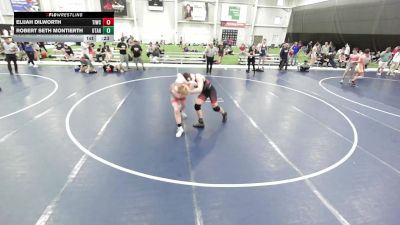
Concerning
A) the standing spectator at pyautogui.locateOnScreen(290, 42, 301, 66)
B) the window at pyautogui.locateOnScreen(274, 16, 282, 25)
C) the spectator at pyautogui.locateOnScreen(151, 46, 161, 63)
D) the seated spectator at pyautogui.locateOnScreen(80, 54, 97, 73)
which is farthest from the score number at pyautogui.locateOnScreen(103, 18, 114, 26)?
the window at pyautogui.locateOnScreen(274, 16, 282, 25)

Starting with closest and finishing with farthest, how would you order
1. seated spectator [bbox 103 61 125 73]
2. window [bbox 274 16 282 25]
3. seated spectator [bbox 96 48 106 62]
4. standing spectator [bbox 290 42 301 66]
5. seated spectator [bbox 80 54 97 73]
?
seated spectator [bbox 80 54 97 73] < seated spectator [bbox 103 61 125 73] < seated spectator [bbox 96 48 106 62] < standing spectator [bbox 290 42 301 66] < window [bbox 274 16 282 25]

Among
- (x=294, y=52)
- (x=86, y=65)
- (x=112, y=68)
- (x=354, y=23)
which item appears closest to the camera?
(x=86, y=65)

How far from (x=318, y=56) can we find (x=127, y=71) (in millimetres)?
15010

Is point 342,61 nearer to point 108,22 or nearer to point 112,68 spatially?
point 112,68

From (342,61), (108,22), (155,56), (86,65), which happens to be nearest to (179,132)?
(108,22)

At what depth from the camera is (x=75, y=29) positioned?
36.3 feet

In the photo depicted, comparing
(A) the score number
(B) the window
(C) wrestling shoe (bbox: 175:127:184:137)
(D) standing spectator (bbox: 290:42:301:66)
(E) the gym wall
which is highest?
(B) the window

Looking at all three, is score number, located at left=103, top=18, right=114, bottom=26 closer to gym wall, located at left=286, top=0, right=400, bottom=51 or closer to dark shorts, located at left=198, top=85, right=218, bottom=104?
dark shorts, located at left=198, top=85, right=218, bottom=104

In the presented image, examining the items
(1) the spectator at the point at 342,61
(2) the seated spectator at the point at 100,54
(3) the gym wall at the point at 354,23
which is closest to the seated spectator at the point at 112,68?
(2) the seated spectator at the point at 100,54

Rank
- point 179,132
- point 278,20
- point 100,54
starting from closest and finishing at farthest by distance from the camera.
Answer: point 179,132 < point 100,54 < point 278,20

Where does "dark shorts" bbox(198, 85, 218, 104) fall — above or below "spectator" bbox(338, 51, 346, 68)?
below

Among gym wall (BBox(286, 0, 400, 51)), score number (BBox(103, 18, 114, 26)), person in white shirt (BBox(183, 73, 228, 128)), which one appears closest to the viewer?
person in white shirt (BBox(183, 73, 228, 128))

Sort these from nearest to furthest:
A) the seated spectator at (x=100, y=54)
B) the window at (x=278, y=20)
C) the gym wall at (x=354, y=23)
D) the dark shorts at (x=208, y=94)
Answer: the dark shorts at (x=208, y=94) → the seated spectator at (x=100, y=54) → the gym wall at (x=354, y=23) → the window at (x=278, y=20)
